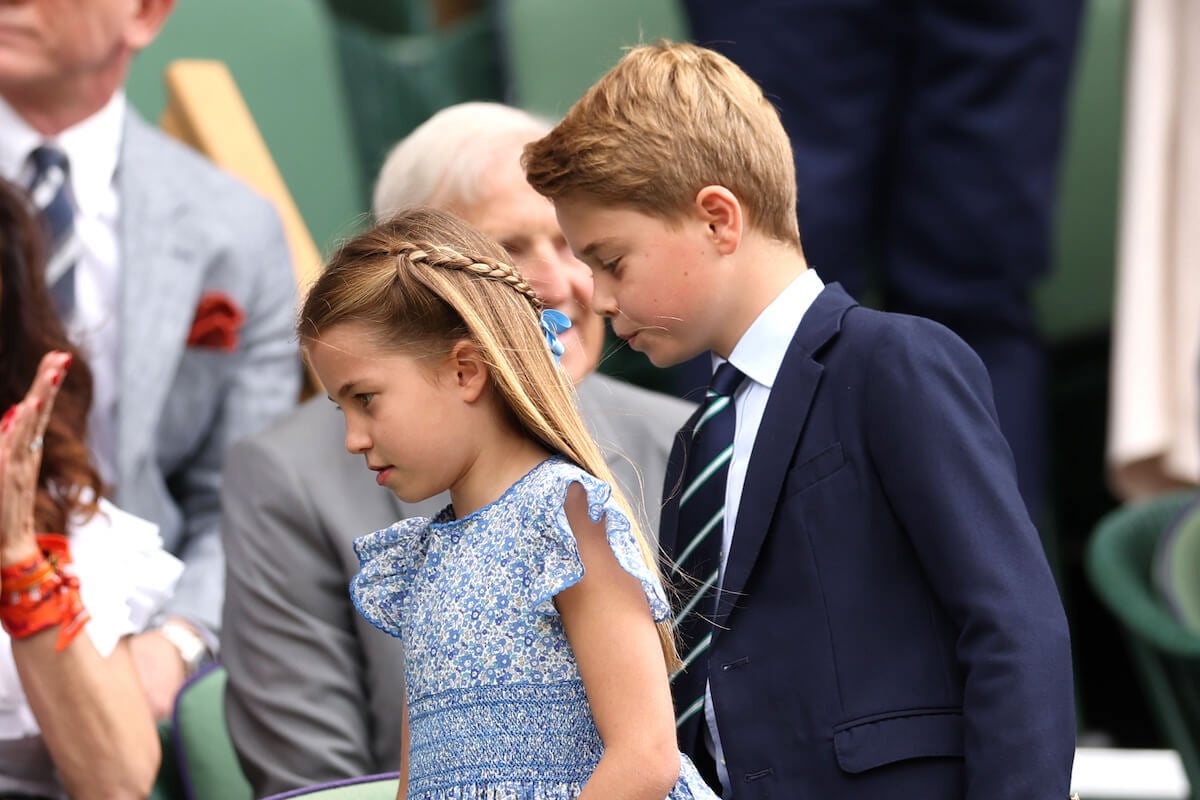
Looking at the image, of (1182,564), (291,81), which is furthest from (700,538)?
(291,81)

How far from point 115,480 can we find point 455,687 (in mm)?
1358

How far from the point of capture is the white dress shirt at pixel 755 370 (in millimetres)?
1628

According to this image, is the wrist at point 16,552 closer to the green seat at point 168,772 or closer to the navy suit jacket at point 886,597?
the green seat at point 168,772

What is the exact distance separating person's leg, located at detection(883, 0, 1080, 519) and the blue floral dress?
203 centimetres

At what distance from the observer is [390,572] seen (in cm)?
163

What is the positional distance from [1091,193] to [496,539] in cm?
302

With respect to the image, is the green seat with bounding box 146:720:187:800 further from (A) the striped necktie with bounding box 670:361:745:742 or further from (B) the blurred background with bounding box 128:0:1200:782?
(B) the blurred background with bounding box 128:0:1200:782

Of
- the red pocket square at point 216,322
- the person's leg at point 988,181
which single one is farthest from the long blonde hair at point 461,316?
the person's leg at point 988,181

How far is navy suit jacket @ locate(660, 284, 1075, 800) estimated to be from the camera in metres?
1.46

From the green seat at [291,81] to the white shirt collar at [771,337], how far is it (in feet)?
7.89

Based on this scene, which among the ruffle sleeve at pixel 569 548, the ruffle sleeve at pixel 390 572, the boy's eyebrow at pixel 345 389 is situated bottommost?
the ruffle sleeve at pixel 390 572

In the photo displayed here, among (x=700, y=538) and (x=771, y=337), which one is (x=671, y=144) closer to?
(x=771, y=337)

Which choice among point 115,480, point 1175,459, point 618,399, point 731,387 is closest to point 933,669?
point 731,387

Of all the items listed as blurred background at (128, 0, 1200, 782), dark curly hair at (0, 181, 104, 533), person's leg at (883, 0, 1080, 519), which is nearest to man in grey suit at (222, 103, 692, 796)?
dark curly hair at (0, 181, 104, 533)
